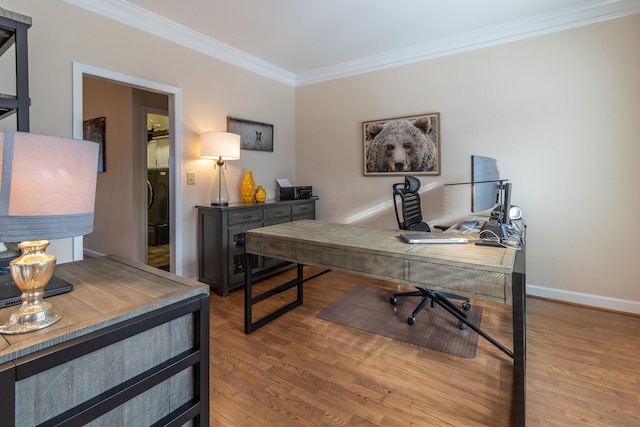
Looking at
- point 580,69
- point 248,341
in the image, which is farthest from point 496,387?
point 580,69

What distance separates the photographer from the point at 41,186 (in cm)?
74

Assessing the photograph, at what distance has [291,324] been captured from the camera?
97.1 inches

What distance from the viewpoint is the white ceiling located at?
102 inches

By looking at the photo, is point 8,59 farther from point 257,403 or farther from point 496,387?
point 496,387

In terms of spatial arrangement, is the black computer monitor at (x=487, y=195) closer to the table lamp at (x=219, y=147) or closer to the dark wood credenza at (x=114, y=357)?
the dark wood credenza at (x=114, y=357)

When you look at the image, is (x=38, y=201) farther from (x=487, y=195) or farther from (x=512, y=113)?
(x=512, y=113)

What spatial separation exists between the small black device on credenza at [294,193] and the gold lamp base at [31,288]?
3.12m

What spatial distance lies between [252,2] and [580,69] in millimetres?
2832

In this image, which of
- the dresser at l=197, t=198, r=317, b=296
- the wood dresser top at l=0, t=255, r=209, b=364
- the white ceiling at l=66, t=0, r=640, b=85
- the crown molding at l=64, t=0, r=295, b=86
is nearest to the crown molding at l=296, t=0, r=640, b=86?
the white ceiling at l=66, t=0, r=640, b=85

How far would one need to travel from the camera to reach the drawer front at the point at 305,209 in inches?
153

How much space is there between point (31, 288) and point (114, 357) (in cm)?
28

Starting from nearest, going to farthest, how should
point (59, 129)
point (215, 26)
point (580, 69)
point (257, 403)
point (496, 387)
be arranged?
point (257, 403) < point (496, 387) < point (59, 129) < point (580, 69) < point (215, 26)

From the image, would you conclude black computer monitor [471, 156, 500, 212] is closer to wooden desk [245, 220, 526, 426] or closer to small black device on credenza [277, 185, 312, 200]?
wooden desk [245, 220, 526, 426]

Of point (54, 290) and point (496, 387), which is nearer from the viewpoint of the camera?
point (54, 290)
